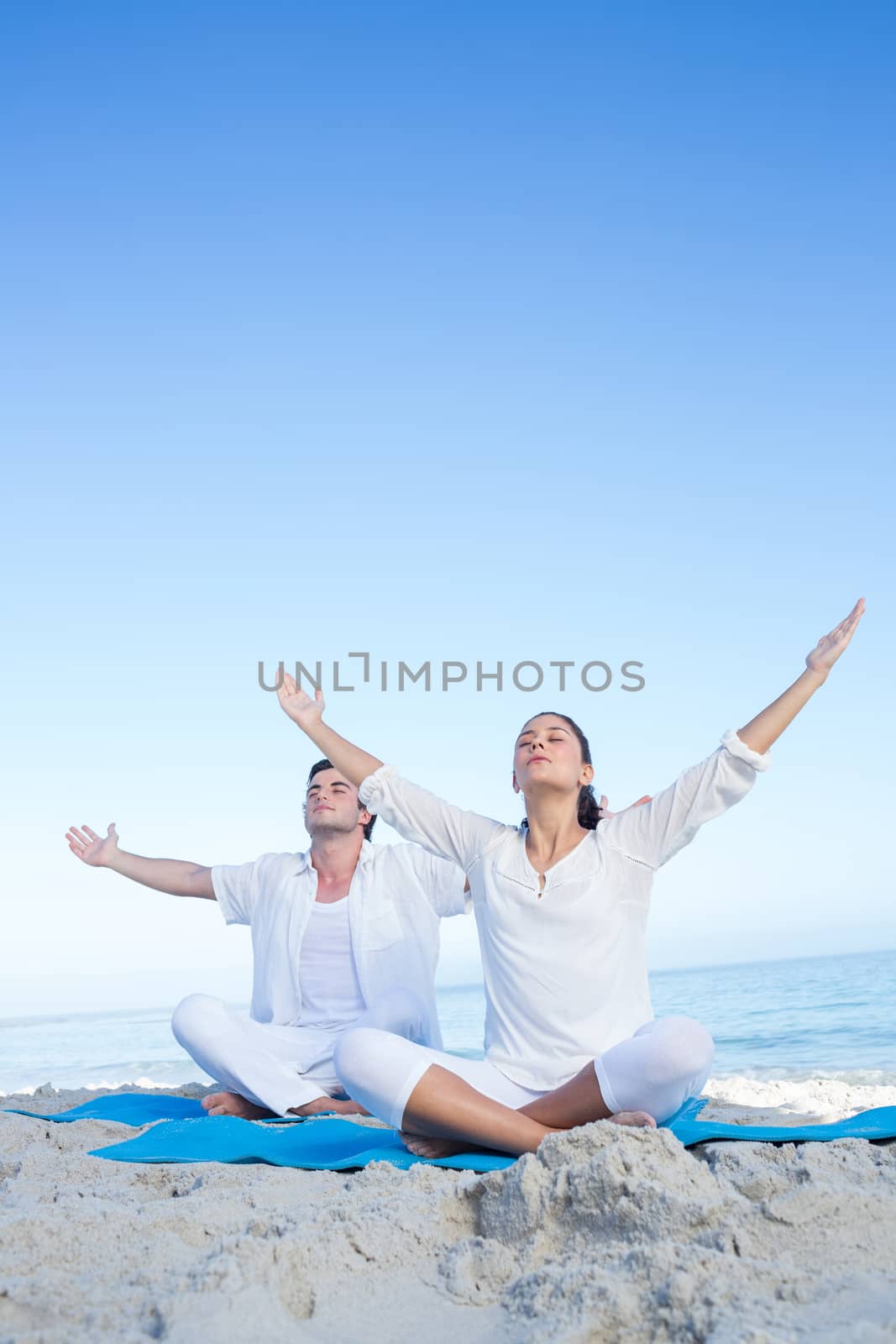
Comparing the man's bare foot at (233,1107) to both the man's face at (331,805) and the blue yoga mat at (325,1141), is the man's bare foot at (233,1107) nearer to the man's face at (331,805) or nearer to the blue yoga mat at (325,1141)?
the blue yoga mat at (325,1141)

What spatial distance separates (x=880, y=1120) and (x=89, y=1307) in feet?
8.47

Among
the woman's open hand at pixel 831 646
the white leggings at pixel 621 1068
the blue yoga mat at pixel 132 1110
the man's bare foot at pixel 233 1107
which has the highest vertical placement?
the woman's open hand at pixel 831 646

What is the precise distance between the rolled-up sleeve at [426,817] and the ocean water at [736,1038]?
344 centimetres

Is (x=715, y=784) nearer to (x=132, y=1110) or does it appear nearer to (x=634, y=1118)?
(x=634, y=1118)

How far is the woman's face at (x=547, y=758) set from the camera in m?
3.62

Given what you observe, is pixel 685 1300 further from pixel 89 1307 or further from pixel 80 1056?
pixel 80 1056

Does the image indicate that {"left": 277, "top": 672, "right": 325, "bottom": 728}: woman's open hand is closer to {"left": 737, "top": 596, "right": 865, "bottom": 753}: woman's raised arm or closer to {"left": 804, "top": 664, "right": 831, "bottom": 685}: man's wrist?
{"left": 737, "top": 596, "right": 865, "bottom": 753}: woman's raised arm

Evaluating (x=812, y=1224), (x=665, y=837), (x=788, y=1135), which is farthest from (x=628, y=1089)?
(x=812, y=1224)

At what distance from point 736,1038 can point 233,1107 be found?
5.86 meters

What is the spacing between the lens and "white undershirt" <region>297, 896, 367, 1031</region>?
489 cm

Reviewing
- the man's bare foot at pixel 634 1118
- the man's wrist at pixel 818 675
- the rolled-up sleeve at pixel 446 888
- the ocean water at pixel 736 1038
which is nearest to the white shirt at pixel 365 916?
the rolled-up sleeve at pixel 446 888

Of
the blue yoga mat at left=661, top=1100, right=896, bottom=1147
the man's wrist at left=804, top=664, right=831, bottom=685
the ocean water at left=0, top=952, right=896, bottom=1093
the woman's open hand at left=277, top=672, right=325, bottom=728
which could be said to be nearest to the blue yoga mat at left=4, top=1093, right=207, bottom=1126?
the woman's open hand at left=277, top=672, right=325, bottom=728

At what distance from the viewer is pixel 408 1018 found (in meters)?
4.68

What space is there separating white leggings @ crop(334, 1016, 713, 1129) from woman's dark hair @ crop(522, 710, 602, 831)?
90 centimetres
